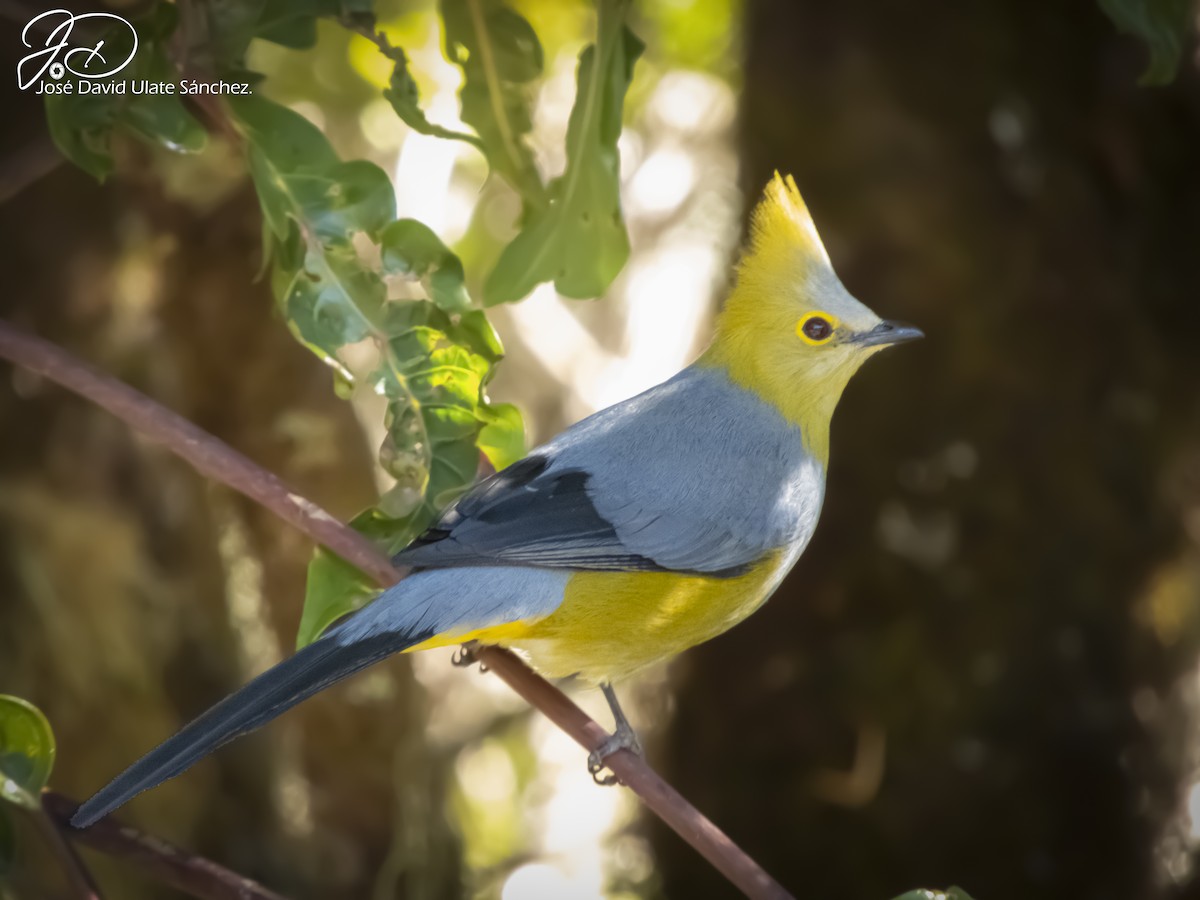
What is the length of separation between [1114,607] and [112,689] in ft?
9.03

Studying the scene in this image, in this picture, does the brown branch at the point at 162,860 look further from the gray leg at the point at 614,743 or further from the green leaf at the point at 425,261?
the green leaf at the point at 425,261

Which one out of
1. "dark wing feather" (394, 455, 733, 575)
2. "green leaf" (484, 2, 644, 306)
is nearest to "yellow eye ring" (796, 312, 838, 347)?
"green leaf" (484, 2, 644, 306)

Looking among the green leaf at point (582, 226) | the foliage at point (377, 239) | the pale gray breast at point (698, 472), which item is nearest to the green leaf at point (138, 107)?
the foliage at point (377, 239)

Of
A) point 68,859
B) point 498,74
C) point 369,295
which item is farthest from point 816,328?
point 68,859

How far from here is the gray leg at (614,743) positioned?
2.01m

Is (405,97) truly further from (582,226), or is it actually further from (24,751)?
(24,751)

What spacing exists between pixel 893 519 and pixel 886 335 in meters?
1.37

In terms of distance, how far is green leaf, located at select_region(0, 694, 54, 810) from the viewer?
186 cm

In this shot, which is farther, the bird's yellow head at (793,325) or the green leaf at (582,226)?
the bird's yellow head at (793,325)

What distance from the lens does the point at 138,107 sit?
2.08 metres

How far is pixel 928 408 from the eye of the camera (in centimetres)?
357

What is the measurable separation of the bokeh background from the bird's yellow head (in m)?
1.13

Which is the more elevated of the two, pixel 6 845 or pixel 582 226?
pixel 582 226
